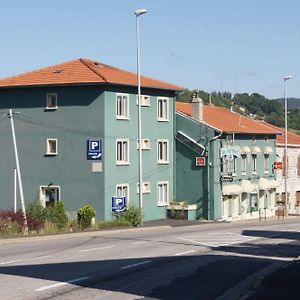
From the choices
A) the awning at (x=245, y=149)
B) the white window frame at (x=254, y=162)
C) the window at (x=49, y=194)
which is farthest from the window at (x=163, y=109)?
the white window frame at (x=254, y=162)

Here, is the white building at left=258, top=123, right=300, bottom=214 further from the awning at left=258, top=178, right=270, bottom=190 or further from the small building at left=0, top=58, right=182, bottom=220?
the small building at left=0, top=58, right=182, bottom=220

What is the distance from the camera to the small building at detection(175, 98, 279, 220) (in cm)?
5150

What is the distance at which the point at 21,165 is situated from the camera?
48031 mm

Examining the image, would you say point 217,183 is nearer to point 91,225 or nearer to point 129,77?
point 129,77

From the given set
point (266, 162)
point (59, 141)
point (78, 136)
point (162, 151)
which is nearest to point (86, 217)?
point (78, 136)

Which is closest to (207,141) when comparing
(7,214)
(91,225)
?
(91,225)

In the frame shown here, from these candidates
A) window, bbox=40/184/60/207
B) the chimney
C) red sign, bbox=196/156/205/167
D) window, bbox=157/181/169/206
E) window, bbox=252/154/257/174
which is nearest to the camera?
window, bbox=40/184/60/207

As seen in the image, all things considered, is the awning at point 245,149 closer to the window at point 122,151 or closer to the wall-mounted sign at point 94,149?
the window at point 122,151

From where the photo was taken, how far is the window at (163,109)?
51.2m

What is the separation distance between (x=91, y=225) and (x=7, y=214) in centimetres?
706

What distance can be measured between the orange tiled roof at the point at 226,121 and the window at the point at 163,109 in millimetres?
2549

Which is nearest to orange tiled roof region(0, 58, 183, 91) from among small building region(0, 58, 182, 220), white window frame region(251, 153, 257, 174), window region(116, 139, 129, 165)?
small building region(0, 58, 182, 220)

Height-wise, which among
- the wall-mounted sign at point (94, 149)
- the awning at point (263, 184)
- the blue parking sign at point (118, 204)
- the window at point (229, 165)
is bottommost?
the blue parking sign at point (118, 204)

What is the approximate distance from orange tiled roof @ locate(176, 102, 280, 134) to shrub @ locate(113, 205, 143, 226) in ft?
38.6
